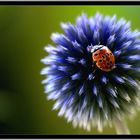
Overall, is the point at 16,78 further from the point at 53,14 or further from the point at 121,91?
the point at 121,91

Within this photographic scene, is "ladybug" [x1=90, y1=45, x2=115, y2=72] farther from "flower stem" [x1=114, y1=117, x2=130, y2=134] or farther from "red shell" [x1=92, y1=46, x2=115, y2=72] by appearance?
"flower stem" [x1=114, y1=117, x2=130, y2=134]

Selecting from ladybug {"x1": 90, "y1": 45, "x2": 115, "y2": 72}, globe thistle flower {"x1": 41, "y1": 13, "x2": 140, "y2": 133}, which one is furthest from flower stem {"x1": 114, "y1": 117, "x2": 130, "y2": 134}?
ladybug {"x1": 90, "y1": 45, "x2": 115, "y2": 72}

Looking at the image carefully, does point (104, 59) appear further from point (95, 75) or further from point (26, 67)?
point (26, 67)

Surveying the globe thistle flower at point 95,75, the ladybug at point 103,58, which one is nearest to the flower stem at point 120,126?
the globe thistle flower at point 95,75

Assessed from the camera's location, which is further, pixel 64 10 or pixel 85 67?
pixel 64 10

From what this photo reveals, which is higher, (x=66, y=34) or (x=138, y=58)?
(x=66, y=34)

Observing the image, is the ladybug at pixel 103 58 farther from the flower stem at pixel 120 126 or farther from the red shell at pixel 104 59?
the flower stem at pixel 120 126

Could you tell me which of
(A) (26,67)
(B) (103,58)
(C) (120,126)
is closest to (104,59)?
(B) (103,58)

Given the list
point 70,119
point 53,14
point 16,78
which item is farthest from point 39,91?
point 70,119
